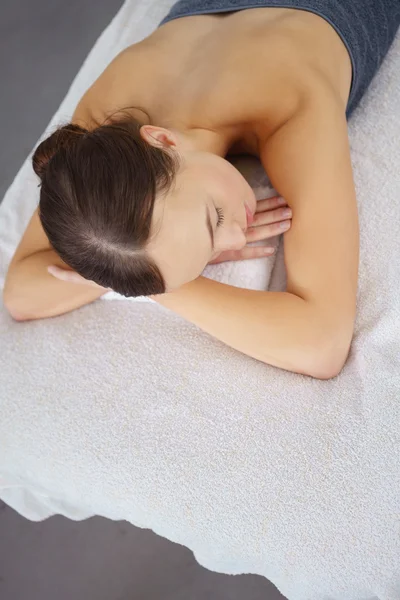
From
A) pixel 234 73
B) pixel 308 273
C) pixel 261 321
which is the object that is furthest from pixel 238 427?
pixel 234 73

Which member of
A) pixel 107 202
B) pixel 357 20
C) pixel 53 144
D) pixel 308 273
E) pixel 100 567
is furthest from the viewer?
pixel 100 567

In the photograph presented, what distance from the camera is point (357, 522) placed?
0.85m

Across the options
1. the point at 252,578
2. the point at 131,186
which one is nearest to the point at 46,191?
the point at 131,186

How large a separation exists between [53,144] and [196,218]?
246mm

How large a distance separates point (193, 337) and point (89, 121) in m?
0.45

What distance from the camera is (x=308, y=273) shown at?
926 mm

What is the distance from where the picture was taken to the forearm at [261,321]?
0.93 m

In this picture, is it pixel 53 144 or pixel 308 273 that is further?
pixel 308 273

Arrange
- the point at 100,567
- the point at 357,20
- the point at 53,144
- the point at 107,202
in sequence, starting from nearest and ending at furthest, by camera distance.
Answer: the point at 107,202 < the point at 53,144 < the point at 357,20 < the point at 100,567

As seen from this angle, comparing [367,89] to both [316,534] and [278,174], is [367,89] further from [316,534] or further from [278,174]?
[316,534]

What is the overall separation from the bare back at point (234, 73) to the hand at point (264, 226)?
134 mm

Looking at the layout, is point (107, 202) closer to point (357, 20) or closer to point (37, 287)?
point (37, 287)

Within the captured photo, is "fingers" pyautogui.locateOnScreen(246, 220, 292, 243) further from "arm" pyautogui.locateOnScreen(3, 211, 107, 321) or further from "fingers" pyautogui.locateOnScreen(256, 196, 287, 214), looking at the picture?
"arm" pyautogui.locateOnScreen(3, 211, 107, 321)

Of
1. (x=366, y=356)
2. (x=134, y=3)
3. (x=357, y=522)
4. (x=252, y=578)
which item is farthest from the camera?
(x=134, y=3)
